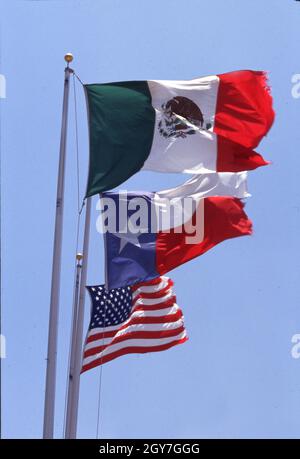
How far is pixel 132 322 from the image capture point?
22.2 meters

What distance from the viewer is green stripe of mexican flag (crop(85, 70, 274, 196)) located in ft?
64.6

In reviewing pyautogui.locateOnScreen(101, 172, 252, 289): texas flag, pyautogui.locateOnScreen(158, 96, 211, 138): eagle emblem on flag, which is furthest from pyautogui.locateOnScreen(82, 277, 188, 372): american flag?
pyautogui.locateOnScreen(158, 96, 211, 138): eagle emblem on flag

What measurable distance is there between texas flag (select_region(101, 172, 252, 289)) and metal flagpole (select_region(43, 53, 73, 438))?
7.21 ft

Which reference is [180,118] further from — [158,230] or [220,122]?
[158,230]

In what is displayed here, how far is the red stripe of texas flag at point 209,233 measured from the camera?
2061 centimetres

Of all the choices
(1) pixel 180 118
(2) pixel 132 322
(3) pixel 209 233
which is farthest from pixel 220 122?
(2) pixel 132 322

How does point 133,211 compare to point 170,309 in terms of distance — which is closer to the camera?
point 133,211

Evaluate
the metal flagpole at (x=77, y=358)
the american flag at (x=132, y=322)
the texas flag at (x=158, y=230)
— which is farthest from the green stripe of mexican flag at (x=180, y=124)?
the american flag at (x=132, y=322)
